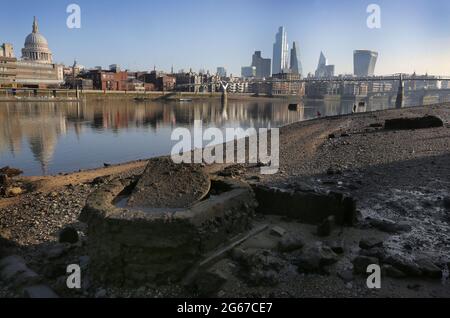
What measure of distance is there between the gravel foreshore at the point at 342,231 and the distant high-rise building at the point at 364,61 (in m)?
151

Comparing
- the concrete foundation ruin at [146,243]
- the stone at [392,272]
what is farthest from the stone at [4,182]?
the stone at [392,272]

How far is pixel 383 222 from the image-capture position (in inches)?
396

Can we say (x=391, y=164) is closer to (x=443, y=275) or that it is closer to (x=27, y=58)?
(x=443, y=275)

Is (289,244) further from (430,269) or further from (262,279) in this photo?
(430,269)

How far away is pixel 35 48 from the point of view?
159 m

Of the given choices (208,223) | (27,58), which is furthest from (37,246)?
(27,58)

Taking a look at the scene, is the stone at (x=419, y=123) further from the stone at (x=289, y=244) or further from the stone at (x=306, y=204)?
the stone at (x=289, y=244)

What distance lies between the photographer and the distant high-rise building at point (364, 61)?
160m

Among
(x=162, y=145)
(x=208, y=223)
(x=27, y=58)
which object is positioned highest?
(x=27, y=58)

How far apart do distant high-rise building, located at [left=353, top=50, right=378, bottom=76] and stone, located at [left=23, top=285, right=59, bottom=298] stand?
558ft

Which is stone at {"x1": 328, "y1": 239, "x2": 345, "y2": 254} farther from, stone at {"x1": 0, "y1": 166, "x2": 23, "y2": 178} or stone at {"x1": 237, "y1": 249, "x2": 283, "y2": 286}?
stone at {"x1": 0, "y1": 166, "x2": 23, "y2": 178}

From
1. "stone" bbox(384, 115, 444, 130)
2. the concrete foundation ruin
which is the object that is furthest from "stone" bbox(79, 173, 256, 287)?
"stone" bbox(384, 115, 444, 130)

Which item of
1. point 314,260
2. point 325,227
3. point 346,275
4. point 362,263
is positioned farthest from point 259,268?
point 325,227
